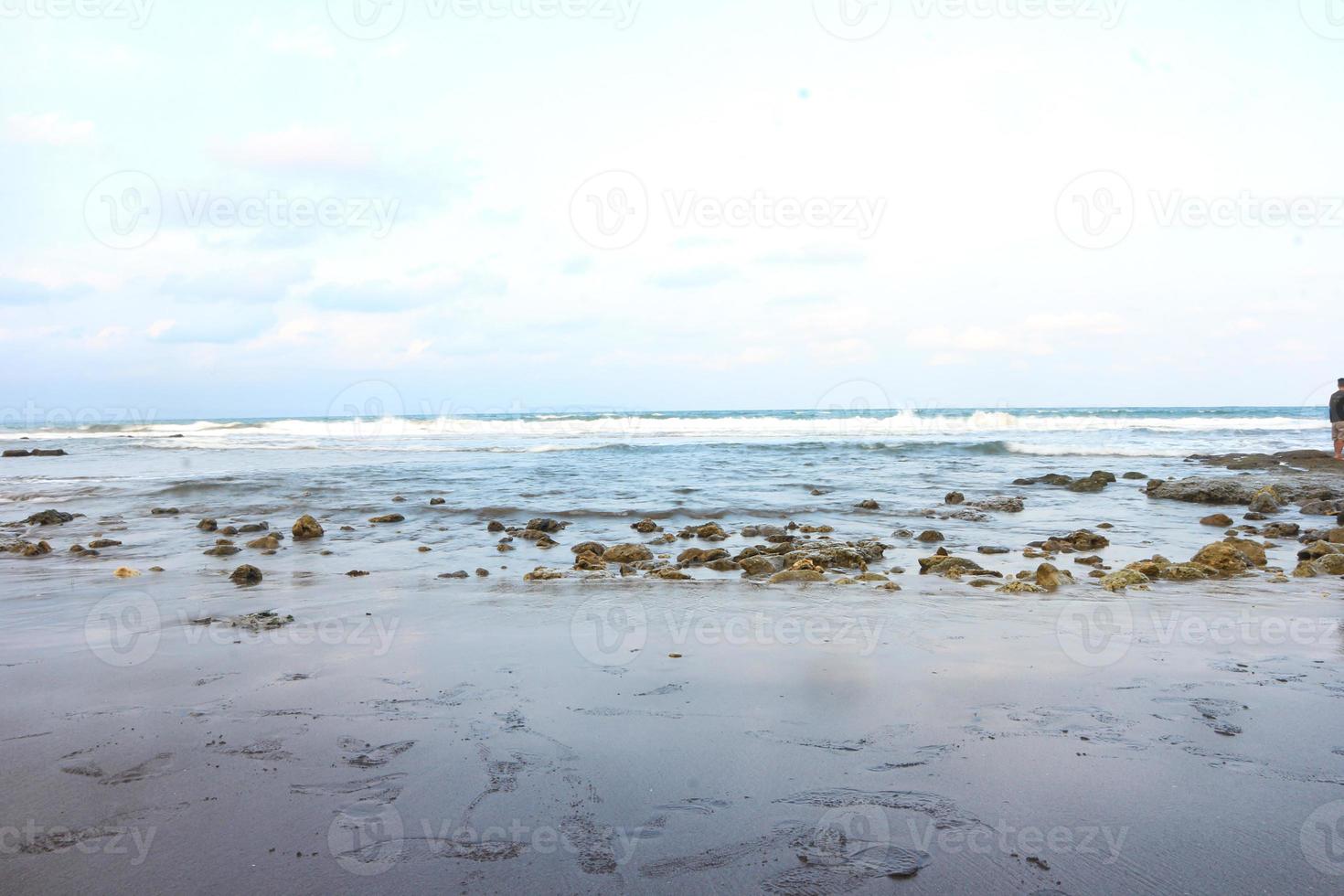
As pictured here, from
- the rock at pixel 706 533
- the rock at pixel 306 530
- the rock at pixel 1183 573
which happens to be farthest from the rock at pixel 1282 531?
the rock at pixel 306 530

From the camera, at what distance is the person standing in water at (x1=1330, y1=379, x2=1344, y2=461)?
18453 millimetres

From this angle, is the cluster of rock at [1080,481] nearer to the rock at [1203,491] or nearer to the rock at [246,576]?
the rock at [1203,491]

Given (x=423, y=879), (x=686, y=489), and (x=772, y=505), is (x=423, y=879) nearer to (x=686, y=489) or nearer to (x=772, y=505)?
(x=772, y=505)

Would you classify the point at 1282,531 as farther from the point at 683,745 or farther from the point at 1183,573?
the point at 683,745

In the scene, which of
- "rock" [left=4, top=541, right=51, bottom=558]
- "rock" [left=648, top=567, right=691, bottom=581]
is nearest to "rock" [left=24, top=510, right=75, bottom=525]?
"rock" [left=4, top=541, right=51, bottom=558]

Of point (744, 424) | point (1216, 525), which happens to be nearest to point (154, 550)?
point (1216, 525)

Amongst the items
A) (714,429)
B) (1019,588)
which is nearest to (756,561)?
(1019,588)

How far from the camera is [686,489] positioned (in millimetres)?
16188

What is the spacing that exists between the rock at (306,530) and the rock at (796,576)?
659 cm

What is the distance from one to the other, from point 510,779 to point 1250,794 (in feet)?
9.58

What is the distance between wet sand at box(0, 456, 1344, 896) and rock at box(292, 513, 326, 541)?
406 cm

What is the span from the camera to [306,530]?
10727mm

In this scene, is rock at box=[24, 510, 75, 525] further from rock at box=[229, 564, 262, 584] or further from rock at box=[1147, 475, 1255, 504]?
rock at box=[1147, 475, 1255, 504]

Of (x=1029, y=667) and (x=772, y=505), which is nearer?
(x=1029, y=667)
